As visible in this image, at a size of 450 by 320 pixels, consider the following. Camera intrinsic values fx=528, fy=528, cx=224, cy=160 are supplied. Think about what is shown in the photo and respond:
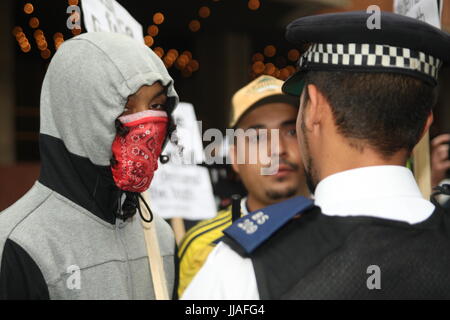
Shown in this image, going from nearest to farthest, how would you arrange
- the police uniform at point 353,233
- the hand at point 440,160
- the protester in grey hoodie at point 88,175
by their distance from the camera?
the police uniform at point 353,233, the protester in grey hoodie at point 88,175, the hand at point 440,160

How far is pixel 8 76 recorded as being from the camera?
7.87 meters

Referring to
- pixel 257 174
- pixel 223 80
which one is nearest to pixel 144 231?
pixel 257 174

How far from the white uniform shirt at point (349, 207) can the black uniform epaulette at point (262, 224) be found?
0.04 m

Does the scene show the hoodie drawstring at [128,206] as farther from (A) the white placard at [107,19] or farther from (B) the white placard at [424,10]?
(B) the white placard at [424,10]

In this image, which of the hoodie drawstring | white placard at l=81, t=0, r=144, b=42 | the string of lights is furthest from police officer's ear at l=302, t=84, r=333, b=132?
the string of lights

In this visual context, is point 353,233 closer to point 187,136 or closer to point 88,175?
point 88,175

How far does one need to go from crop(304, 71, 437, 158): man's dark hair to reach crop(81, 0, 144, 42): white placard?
1.10 metres

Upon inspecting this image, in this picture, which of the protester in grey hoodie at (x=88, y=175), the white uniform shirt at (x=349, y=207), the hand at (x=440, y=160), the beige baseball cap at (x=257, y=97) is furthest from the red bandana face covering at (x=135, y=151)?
the hand at (x=440, y=160)

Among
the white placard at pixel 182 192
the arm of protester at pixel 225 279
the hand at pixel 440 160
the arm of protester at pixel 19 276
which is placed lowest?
the white placard at pixel 182 192

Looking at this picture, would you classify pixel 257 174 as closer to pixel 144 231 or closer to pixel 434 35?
pixel 144 231

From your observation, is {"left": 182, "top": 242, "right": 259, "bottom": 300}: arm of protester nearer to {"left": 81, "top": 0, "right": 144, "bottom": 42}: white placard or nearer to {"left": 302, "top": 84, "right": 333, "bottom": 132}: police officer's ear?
{"left": 302, "top": 84, "right": 333, "bottom": 132}: police officer's ear

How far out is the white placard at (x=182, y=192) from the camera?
11.7 feet

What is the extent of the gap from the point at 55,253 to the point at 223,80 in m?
8.56

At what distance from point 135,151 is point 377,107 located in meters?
0.96
